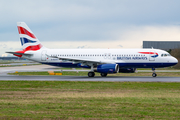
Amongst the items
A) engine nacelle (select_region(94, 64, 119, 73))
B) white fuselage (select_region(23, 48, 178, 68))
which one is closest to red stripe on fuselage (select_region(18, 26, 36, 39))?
white fuselage (select_region(23, 48, 178, 68))

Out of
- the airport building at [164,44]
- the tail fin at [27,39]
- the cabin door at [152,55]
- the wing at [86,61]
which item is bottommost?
the wing at [86,61]


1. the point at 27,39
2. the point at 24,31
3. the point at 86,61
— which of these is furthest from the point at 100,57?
the point at 24,31

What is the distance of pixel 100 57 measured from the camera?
128ft

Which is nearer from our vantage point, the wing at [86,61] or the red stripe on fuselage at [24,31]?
the wing at [86,61]

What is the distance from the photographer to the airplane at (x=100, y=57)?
3734 cm

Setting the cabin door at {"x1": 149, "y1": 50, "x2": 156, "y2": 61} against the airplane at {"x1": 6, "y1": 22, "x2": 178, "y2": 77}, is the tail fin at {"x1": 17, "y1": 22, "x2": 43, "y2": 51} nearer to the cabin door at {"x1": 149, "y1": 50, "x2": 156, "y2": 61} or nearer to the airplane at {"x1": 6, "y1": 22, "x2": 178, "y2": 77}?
the airplane at {"x1": 6, "y1": 22, "x2": 178, "y2": 77}

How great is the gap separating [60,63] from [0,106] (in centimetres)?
2670

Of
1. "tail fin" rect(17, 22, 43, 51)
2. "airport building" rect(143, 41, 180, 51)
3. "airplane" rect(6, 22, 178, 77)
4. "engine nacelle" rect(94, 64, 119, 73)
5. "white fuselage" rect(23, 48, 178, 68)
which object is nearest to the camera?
"engine nacelle" rect(94, 64, 119, 73)

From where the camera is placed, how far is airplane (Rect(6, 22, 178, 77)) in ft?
123

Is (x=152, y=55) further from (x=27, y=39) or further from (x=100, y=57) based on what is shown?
(x=27, y=39)

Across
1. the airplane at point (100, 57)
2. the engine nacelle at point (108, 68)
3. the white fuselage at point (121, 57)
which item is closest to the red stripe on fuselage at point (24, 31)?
the airplane at point (100, 57)

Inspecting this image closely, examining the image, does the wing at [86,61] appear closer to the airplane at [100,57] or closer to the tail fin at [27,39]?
the airplane at [100,57]

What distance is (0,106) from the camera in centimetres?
1371

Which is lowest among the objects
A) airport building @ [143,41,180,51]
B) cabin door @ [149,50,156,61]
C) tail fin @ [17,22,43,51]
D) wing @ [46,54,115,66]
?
wing @ [46,54,115,66]
